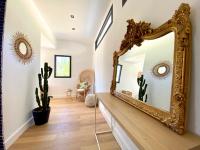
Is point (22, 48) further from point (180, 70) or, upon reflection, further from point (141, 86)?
point (180, 70)

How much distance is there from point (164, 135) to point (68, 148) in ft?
5.49

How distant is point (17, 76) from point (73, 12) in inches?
78.5

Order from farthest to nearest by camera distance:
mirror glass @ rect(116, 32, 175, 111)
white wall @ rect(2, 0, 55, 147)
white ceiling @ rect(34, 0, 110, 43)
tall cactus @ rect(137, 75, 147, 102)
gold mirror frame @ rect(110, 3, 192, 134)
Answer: white ceiling @ rect(34, 0, 110, 43), white wall @ rect(2, 0, 55, 147), tall cactus @ rect(137, 75, 147, 102), mirror glass @ rect(116, 32, 175, 111), gold mirror frame @ rect(110, 3, 192, 134)

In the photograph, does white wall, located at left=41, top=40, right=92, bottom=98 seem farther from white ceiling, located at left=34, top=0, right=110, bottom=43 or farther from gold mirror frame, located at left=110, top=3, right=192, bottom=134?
gold mirror frame, located at left=110, top=3, right=192, bottom=134

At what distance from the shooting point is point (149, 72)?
1.17m

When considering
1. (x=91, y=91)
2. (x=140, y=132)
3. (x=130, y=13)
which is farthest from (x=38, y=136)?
(x=91, y=91)

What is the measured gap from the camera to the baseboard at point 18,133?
6.31 ft

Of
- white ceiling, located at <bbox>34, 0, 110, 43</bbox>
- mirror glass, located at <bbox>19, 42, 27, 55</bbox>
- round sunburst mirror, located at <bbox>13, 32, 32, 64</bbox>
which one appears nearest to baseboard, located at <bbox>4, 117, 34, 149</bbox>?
round sunburst mirror, located at <bbox>13, 32, 32, 64</bbox>

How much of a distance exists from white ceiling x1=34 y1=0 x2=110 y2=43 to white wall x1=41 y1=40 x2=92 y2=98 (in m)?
1.76

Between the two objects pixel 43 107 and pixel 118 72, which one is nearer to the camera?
pixel 118 72

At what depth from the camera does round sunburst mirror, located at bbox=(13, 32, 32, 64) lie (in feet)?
7.11

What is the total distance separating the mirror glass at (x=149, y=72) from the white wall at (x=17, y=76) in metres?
1.77

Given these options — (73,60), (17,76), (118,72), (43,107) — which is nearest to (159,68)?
(118,72)

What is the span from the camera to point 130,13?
173 centimetres
